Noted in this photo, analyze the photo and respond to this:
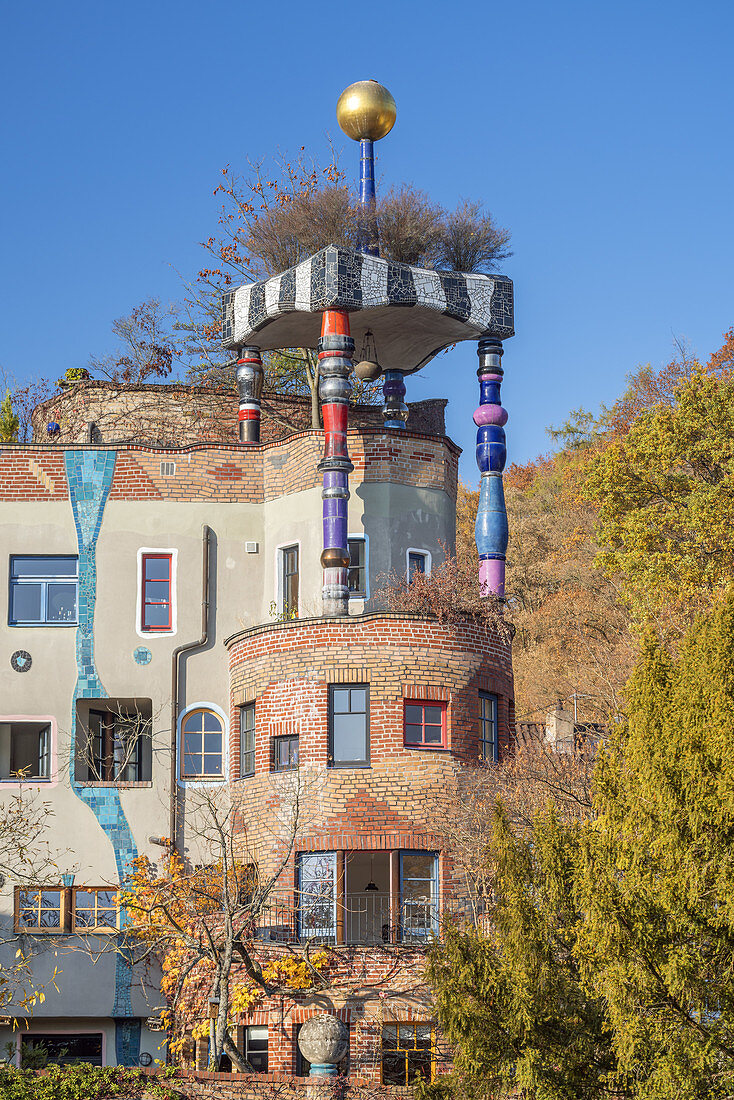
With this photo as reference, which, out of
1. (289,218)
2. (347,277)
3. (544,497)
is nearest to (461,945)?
(347,277)

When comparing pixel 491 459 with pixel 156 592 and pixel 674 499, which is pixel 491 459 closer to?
pixel 156 592

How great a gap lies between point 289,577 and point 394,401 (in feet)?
16.4

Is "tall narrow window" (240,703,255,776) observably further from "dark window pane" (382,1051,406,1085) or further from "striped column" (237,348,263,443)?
"striped column" (237,348,263,443)

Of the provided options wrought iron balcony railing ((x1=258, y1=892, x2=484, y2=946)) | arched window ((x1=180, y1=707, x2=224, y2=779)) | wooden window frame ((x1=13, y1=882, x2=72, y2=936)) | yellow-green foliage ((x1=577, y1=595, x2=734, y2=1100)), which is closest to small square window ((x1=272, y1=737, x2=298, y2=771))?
wrought iron balcony railing ((x1=258, y1=892, x2=484, y2=946))

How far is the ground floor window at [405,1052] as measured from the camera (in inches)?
885

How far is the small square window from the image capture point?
25.0m

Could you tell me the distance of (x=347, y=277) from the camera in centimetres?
2722

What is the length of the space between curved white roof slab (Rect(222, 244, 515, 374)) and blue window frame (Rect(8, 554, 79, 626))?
5.52 m

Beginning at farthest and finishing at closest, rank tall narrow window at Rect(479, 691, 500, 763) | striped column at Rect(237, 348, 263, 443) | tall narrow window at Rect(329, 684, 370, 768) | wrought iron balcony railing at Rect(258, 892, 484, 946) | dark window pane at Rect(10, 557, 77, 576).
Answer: striped column at Rect(237, 348, 263, 443) → dark window pane at Rect(10, 557, 77, 576) → tall narrow window at Rect(479, 691, 500, 763) → tall narrow window at Rect(329, 684, 370, 768) → wrought iron balcony railing at Rect(258, 892, 484, 946)

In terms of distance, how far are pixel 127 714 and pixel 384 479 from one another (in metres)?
6.57

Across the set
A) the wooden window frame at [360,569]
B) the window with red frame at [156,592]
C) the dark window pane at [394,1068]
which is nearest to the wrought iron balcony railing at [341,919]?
the dark window pane at [394,1068]

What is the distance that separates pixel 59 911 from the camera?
2702 cm

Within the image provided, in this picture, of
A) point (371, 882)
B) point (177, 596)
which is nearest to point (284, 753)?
point (371, 882)

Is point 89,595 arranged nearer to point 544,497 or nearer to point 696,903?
point 696,903
